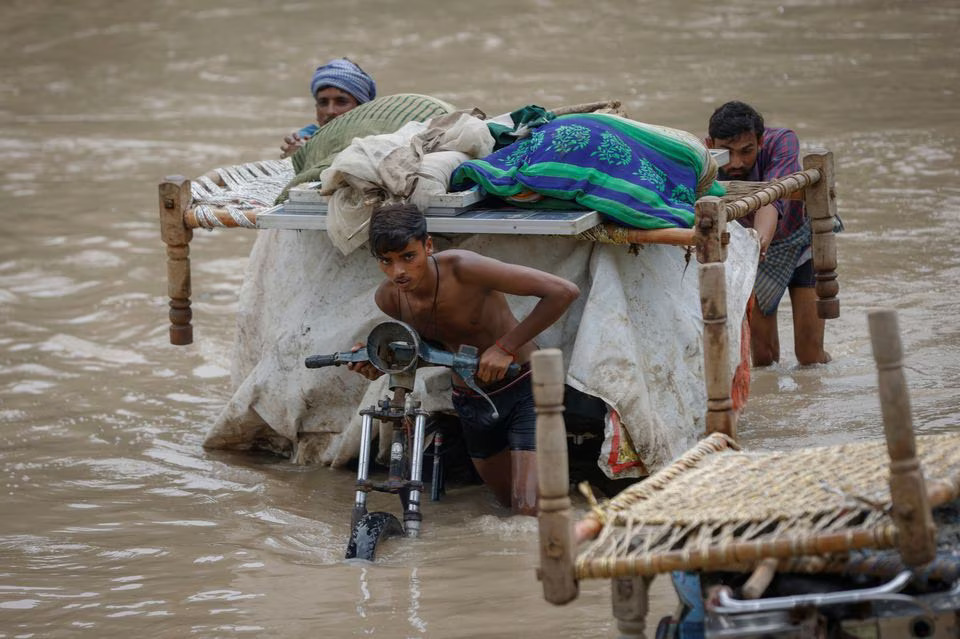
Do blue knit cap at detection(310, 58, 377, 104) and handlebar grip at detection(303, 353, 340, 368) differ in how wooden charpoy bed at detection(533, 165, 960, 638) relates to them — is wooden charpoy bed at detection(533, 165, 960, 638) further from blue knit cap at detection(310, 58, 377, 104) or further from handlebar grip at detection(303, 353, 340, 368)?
blue knit cap at detection(310, 58, 377, 104)

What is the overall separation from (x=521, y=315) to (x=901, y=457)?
2368 millimetres

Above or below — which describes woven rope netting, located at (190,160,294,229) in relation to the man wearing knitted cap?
below

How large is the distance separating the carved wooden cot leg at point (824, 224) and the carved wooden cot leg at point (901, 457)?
2995 mm

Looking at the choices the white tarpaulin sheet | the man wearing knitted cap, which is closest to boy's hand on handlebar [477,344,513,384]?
the white tarpaulin sheet

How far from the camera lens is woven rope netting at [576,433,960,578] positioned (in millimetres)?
2809

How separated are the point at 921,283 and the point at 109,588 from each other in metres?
4.92

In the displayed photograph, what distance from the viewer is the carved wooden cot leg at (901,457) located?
2.70 m

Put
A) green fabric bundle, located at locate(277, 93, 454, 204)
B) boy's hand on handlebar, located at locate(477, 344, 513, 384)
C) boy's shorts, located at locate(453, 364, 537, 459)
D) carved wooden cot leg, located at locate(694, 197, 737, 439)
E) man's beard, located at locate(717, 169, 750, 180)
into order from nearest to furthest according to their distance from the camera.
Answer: carved wooden cot leg, located at locate(694, 197, 737, 439), boy's hand on handlebar, located at locate(477, 344, 513, 384), boy's shorts, located at locate(453, 364, 537, 459), green fabric bundle, located at locate(277, 93, 454, 204), man's beard, located at locate(717, 169, 750, 180)

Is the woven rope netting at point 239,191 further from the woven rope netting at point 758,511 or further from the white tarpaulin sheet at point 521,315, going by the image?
the woven rope netting at point 758,511

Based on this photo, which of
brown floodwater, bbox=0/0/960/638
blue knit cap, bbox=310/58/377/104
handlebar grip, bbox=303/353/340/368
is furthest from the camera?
blue knit cap, bbox=310/58/377/104

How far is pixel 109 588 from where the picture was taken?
4359 millimetres

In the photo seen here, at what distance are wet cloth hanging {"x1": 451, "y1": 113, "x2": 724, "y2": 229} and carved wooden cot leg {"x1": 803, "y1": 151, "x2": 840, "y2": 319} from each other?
0.85 m

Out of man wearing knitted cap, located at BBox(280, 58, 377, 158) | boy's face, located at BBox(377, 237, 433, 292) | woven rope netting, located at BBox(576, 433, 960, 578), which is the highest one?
man wearing knitted cap, located at BBox(280, 58, 377, 158)

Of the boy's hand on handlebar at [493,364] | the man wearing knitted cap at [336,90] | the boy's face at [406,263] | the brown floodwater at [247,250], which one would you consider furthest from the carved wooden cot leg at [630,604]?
the man wearing knitted cap at [336,90]
